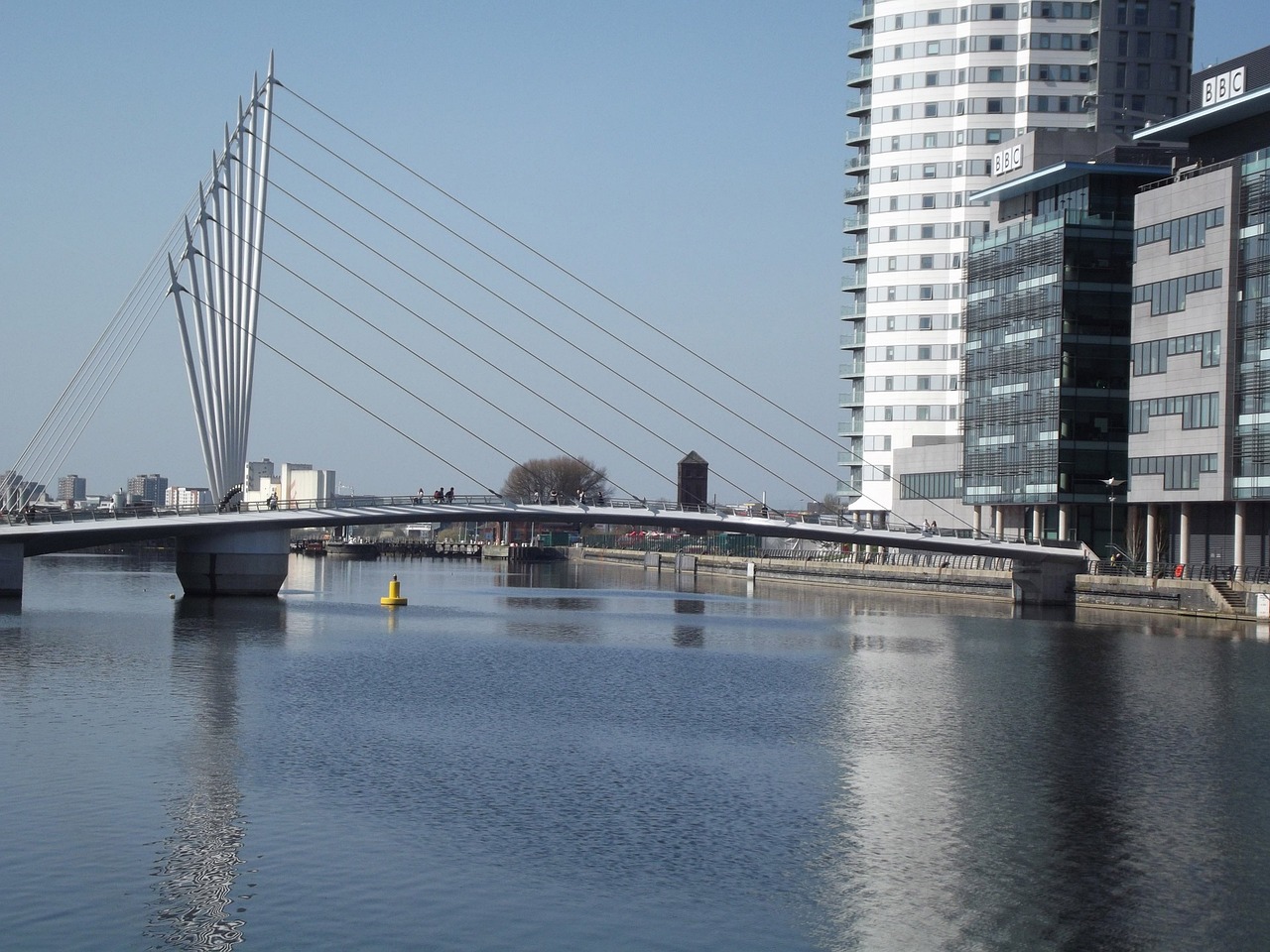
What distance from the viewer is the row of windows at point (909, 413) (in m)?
123

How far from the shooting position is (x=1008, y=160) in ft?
343

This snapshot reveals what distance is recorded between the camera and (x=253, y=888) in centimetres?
1986

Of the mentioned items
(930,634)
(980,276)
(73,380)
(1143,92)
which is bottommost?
(930,634)

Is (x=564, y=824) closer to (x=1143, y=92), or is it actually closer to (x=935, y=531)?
(x=935, y=531)

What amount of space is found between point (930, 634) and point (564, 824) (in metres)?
43.4

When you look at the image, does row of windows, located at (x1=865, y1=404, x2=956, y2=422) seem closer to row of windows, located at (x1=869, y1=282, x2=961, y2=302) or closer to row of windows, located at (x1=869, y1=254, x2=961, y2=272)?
row of windows, located at (x1=869, y1=282, x2=961, y2=302)

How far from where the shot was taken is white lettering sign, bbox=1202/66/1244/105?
79.4 metres

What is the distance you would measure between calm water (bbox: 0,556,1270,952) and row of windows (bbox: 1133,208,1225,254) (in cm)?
3236

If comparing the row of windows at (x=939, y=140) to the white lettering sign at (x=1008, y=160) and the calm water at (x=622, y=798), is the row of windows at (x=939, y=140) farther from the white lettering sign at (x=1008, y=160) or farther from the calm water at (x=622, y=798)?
the calm water at (x=622, y=798)

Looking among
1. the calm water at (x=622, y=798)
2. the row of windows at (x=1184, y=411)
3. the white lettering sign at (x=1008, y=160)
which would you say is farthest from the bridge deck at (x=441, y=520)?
the white lettering sign at (x=1008, y=160)

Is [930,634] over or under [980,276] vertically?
under

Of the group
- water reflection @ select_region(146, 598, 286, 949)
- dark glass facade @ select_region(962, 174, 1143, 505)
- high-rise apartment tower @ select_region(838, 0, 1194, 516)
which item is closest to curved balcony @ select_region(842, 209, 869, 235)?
high-rise apartment tower @ select_region(838, 0, 1194, 516)

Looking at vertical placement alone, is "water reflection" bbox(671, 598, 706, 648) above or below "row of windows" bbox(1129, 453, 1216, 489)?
below

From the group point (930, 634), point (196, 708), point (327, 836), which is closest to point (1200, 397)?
point (930, 634)
